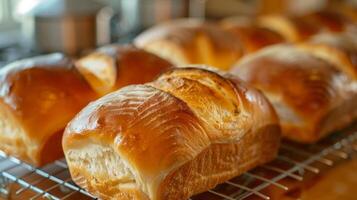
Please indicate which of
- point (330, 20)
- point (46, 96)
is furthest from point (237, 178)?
point (330, 20)

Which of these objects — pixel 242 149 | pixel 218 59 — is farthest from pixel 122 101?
pixel 218 59

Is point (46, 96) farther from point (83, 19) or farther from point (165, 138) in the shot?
point (83, 19)

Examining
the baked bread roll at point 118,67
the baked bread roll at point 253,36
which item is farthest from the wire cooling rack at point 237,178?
the baked bread roll at point 253,36

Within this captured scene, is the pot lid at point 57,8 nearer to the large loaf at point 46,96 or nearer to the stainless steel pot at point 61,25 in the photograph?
the stainless steel pot at point 61,25

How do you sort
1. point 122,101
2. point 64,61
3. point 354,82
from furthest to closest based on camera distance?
point 354,82 → point 64,61 → point 122,101

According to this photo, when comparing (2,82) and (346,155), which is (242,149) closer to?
(346,155)
